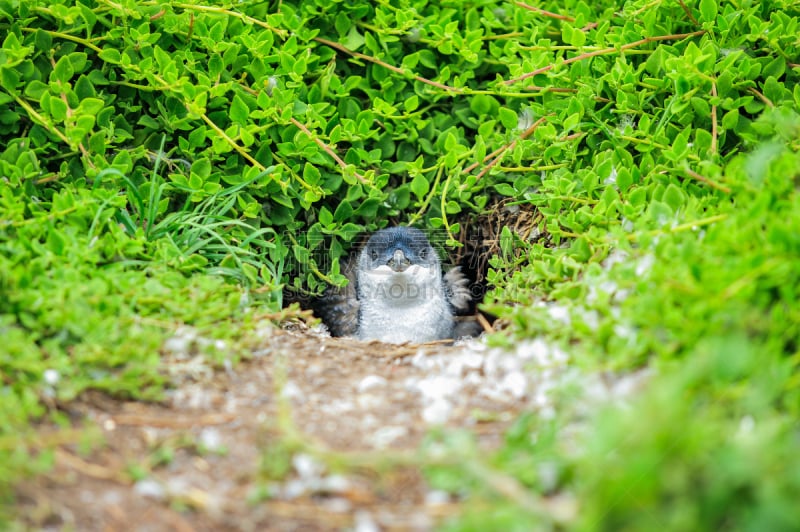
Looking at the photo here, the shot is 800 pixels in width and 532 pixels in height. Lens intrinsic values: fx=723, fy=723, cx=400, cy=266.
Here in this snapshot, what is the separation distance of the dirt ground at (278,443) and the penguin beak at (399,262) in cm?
115

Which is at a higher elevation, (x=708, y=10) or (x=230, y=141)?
(x=708, y=10)

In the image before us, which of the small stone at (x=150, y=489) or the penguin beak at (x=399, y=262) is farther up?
the small stone at (x=150, y=489)

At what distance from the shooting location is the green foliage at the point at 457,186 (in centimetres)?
183

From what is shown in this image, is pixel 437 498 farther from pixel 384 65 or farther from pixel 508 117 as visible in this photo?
pixel 384 65

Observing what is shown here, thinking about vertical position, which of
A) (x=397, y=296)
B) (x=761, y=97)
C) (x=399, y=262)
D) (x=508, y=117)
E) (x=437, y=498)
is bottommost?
(x=397, y=296)

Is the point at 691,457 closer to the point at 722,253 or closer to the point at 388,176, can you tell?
the point at 722,253

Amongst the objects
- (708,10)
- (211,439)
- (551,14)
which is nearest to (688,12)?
(708,10)

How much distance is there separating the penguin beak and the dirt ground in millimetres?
1150

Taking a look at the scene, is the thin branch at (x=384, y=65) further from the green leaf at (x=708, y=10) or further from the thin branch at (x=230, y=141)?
the green leaf at (x=708, y=10)

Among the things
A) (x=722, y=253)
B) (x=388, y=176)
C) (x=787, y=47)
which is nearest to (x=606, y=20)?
(x=787, y=47)

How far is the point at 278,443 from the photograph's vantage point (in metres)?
1.99

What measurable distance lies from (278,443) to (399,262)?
6.65ft

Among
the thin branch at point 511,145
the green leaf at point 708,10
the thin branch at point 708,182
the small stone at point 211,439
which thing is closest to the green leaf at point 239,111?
the thin branch at point 511,145

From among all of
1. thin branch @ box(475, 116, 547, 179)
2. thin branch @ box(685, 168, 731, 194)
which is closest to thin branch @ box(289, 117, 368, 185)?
thin branch @ box(475, 116, 547, 179)
